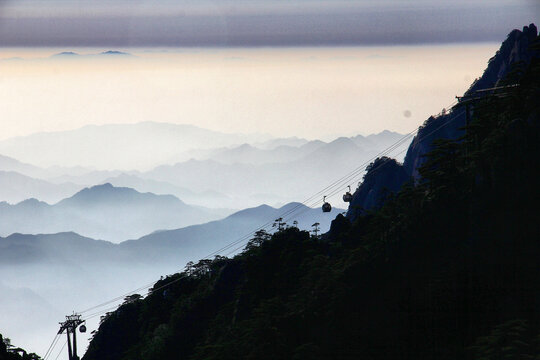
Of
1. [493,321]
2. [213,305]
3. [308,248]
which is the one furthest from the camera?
[213,305]

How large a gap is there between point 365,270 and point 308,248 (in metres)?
23.3

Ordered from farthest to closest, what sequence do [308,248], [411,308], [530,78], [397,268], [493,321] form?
[308,248] < [530,78] < [397,268] < [411,308] < [493,321]

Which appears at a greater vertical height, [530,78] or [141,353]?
[530,78]

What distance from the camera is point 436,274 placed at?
6119cm

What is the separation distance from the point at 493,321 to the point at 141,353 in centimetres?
5581

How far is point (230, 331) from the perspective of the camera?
75562 mm

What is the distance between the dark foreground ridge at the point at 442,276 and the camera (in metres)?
54.8

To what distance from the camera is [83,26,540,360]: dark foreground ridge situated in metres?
54.8

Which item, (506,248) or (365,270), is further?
(365,270)

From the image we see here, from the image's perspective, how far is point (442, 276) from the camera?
2356 inches

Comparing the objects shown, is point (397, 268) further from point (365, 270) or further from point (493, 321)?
point (493, 321)

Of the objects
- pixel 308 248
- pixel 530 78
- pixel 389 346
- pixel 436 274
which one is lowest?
pixel 389 346

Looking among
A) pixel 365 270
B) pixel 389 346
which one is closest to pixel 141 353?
pixel 365 270

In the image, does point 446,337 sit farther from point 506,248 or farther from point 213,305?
point 213,305
